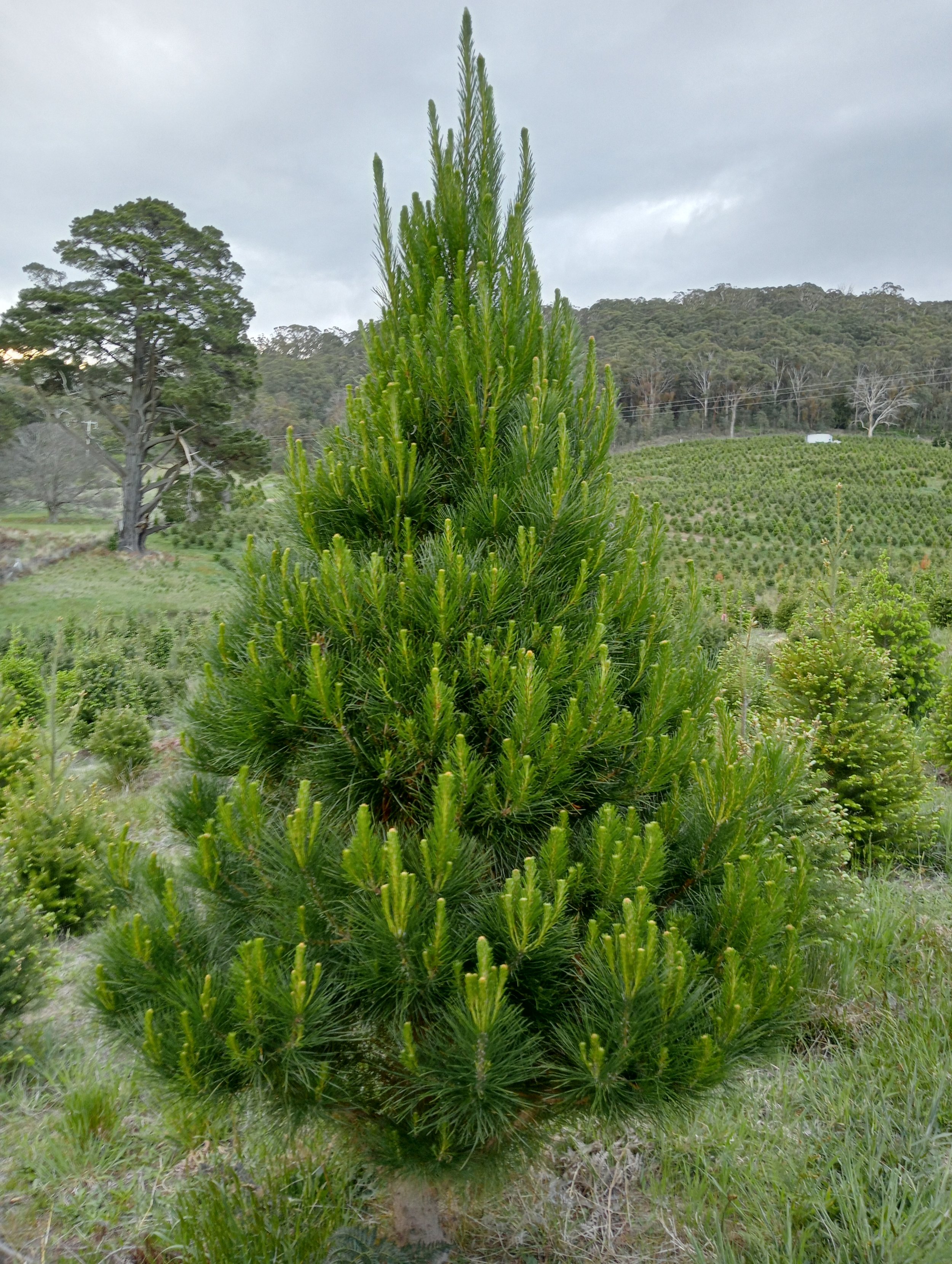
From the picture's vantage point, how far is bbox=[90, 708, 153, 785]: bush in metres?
9.15

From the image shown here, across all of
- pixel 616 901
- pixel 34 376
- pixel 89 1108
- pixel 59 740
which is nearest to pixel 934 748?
pixel 616 901

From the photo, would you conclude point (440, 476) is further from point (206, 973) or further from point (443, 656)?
point (206, 973)

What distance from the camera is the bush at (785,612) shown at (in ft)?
61.0

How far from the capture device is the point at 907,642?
398 inches

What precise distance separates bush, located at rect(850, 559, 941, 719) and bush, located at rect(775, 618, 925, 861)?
3408mm

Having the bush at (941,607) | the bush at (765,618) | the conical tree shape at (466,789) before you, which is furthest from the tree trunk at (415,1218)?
the bush at (765,618)

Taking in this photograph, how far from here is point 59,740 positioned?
663cm

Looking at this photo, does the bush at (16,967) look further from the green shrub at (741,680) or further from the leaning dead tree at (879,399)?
the leaning dead tree at (879,399)

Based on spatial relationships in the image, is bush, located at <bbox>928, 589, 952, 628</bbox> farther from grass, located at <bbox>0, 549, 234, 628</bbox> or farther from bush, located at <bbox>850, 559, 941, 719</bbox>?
grass, located at <bbox>0, 549, 234, 628</bbox>

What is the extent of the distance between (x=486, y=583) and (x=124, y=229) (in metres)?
32.2

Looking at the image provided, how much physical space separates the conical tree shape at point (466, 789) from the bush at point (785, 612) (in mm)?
17411

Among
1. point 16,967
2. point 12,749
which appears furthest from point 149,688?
point 16,967

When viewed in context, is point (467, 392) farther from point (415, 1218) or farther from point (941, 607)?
point (941, 607)

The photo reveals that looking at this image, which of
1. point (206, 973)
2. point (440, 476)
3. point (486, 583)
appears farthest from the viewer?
point (440, 476)
